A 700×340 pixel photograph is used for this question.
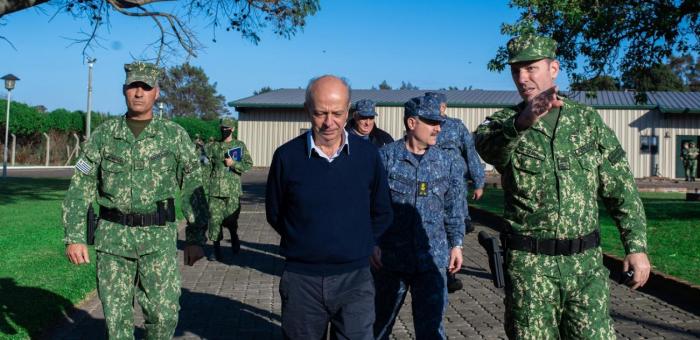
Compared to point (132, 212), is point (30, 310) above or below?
below

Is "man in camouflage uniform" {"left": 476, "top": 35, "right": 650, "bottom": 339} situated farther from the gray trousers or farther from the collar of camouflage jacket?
the collar of camouflage jacket

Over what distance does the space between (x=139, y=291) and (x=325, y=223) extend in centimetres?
178

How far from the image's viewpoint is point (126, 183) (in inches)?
185

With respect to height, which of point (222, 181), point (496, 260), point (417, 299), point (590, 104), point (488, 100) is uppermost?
point (488, 100)

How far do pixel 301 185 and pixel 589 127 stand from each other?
1.47 meters

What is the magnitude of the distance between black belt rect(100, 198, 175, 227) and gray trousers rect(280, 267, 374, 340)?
138cm

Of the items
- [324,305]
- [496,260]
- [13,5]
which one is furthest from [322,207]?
[13,5]

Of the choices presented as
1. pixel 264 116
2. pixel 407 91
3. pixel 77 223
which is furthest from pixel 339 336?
pixel 407 91

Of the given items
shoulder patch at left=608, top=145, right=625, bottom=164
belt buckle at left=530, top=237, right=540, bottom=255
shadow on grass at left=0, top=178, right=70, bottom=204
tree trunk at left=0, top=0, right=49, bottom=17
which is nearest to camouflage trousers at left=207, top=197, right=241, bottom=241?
tree trunk at left=0, top=0, right=49, bottom=17

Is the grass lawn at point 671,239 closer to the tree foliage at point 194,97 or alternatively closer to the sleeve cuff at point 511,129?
the sleeve cuff at point 511,129

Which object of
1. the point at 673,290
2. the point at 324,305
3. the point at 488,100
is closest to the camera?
the point at 324,305

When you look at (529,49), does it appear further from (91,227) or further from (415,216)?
(91,227)

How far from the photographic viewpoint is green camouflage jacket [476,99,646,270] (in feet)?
11.9

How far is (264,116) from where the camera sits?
1836 inches
